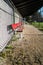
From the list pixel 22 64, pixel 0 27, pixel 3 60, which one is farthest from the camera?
pixel 0 27

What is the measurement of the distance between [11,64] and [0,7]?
181cm

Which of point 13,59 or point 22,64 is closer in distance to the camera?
point 22,64

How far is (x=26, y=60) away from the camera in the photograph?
4680mm

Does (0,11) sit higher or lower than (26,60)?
higher

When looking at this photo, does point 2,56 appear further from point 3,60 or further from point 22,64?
point 22,64

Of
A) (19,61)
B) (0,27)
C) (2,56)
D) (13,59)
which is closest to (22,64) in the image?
(19,61)

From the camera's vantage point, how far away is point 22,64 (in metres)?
4.25

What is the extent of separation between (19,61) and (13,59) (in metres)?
0.31

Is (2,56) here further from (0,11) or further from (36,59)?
(0,11)

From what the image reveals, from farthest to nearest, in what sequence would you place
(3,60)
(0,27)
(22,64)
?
(0,27), (3,60), (22,64)

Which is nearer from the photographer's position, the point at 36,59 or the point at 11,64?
the point at 11,64

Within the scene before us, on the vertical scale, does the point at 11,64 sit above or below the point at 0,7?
below

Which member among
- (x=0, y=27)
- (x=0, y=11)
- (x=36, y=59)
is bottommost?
(x=36, y=59)

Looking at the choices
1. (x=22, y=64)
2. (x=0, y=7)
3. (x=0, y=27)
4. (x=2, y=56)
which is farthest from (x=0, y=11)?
(x=22, y=64)
